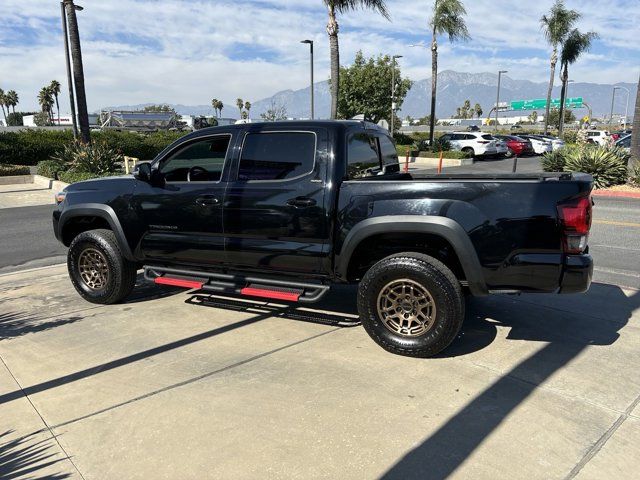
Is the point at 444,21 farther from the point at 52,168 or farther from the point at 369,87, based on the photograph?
the point at 52,168

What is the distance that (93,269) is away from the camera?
556cm

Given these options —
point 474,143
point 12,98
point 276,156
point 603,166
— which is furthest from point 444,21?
point 12,98

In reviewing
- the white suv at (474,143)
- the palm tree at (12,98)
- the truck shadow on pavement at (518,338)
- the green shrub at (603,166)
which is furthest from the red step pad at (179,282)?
the palm tree at (12,98)

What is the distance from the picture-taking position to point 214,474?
2.72 metres

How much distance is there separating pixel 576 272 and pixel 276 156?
2.62 m

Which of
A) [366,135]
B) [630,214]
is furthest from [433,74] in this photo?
[366,135]

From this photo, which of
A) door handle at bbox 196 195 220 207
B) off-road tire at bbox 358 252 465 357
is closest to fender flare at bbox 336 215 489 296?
off-road tire at bbox 358 252 465 357

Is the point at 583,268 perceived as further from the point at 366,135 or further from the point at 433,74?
the point at 433,74

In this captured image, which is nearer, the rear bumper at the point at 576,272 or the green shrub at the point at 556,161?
the rear bumper at the point at 576,272

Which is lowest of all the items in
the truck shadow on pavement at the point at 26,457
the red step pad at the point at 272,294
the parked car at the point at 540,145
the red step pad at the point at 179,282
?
the truck shadow on pavement at the point at 26,457

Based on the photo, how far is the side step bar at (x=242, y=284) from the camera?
14.7 feet

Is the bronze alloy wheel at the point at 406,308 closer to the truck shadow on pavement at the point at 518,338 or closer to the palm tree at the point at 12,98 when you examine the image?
the truck shadow on pavement at the point at 518,338

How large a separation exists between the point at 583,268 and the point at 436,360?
1.28 meters

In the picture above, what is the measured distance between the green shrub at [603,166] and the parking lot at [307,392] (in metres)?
12.1
